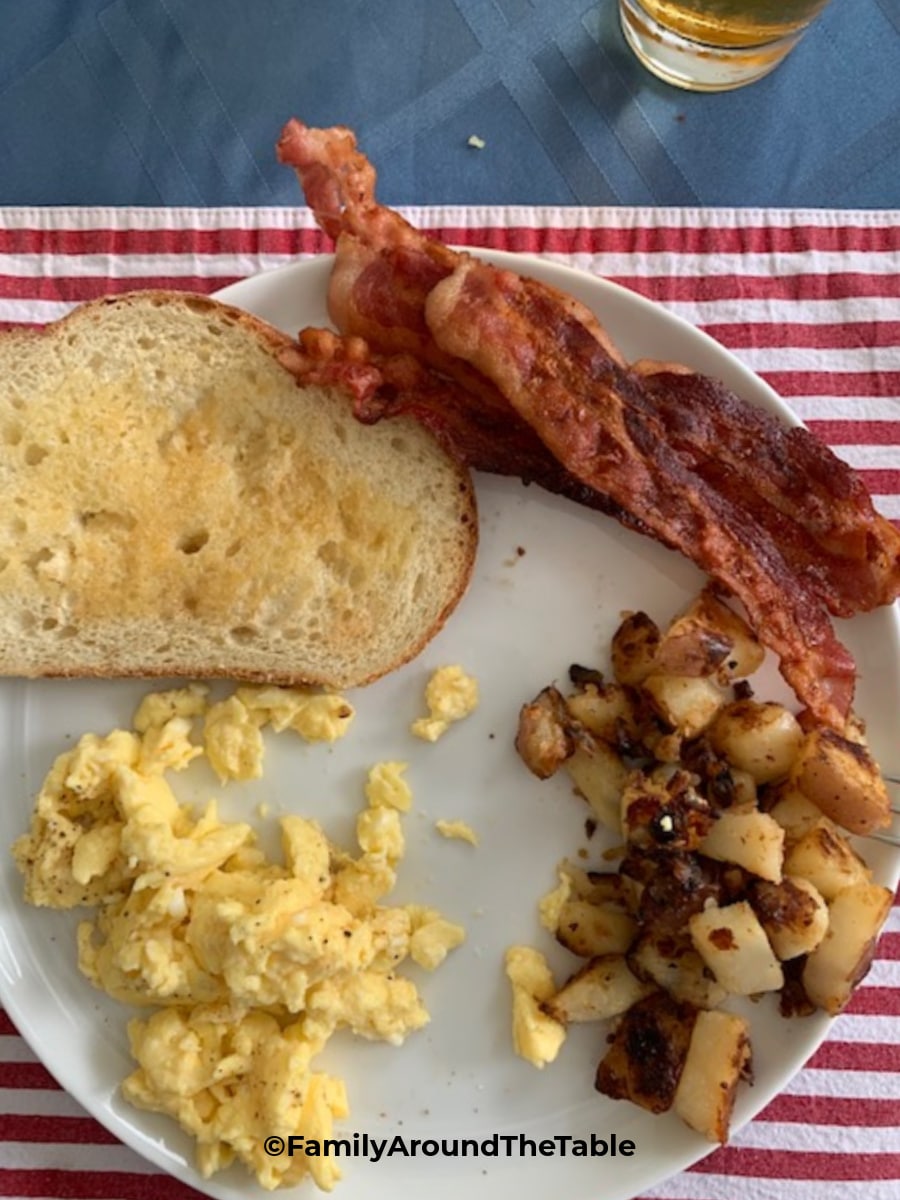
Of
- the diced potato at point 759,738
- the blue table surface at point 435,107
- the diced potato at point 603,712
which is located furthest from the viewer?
the blue table surface at point 435,107

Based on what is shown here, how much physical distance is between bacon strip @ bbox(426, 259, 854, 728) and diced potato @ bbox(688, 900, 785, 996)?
1.28 feet

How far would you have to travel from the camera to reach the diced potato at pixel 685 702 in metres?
2.20

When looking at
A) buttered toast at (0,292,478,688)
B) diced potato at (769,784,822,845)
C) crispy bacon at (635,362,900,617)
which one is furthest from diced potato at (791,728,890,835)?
buttered toast at (0,292,478,688)

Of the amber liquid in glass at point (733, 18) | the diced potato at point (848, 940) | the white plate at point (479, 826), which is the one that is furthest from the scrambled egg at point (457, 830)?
the amber liquid in glass at point (733, 18)

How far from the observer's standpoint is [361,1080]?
2336 millimetres

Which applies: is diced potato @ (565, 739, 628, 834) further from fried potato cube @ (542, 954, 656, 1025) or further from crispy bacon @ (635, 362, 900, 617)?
crispy bacon @ (635, 362, 900, 617)

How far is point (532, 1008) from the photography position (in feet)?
7.34

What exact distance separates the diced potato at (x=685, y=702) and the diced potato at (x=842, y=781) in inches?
7.3

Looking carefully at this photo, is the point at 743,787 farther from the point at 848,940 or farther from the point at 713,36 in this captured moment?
the point at 713,36

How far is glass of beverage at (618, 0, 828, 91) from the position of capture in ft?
7.13

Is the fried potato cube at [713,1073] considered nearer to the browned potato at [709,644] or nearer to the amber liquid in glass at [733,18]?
the browned potato at [709,644]

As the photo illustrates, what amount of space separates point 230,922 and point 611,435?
106cm

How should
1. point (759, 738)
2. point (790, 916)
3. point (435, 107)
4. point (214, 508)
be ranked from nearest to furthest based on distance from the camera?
1. point (790, 916)
2. point (759, 738)
3. point (214, 508)
4. point (435, 107)

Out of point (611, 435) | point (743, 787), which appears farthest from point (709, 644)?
point (611, 435)
